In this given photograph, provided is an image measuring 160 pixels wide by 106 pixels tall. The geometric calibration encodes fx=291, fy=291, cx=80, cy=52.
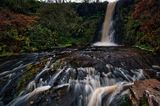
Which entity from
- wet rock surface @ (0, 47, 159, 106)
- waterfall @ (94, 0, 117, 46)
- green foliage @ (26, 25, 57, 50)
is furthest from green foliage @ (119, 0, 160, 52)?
green foliage @ (26, 25, 57, 50)

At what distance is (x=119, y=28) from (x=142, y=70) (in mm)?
11654

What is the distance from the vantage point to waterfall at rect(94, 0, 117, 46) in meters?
22.5

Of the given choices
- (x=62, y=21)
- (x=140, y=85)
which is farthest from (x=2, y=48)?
(x=140, y=85)

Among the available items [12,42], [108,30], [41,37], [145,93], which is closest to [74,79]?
[145,93]

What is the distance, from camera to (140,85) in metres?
9.42

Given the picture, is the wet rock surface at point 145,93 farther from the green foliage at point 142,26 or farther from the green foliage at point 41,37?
the green foliage at point 41,37

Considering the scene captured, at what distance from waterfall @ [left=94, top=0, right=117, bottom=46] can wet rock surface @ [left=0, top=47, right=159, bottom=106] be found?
7.63 metres

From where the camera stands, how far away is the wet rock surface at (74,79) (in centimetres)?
985

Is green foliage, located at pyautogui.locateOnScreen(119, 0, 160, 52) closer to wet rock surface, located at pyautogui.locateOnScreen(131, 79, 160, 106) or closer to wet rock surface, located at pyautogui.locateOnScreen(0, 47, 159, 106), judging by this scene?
wet rock surface, located at pyautogui.locateOnScreen(0, 47, 159, 106)

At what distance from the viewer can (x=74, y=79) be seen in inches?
439

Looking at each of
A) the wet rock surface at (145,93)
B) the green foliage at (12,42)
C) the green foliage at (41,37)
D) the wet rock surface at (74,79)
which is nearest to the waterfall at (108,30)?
the green foliage at (41,37)

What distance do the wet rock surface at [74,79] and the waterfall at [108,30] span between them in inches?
300

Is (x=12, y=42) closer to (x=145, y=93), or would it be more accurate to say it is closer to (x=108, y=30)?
(x=108, y=30)

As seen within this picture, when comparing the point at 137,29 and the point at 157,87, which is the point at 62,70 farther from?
the point at 137,29
